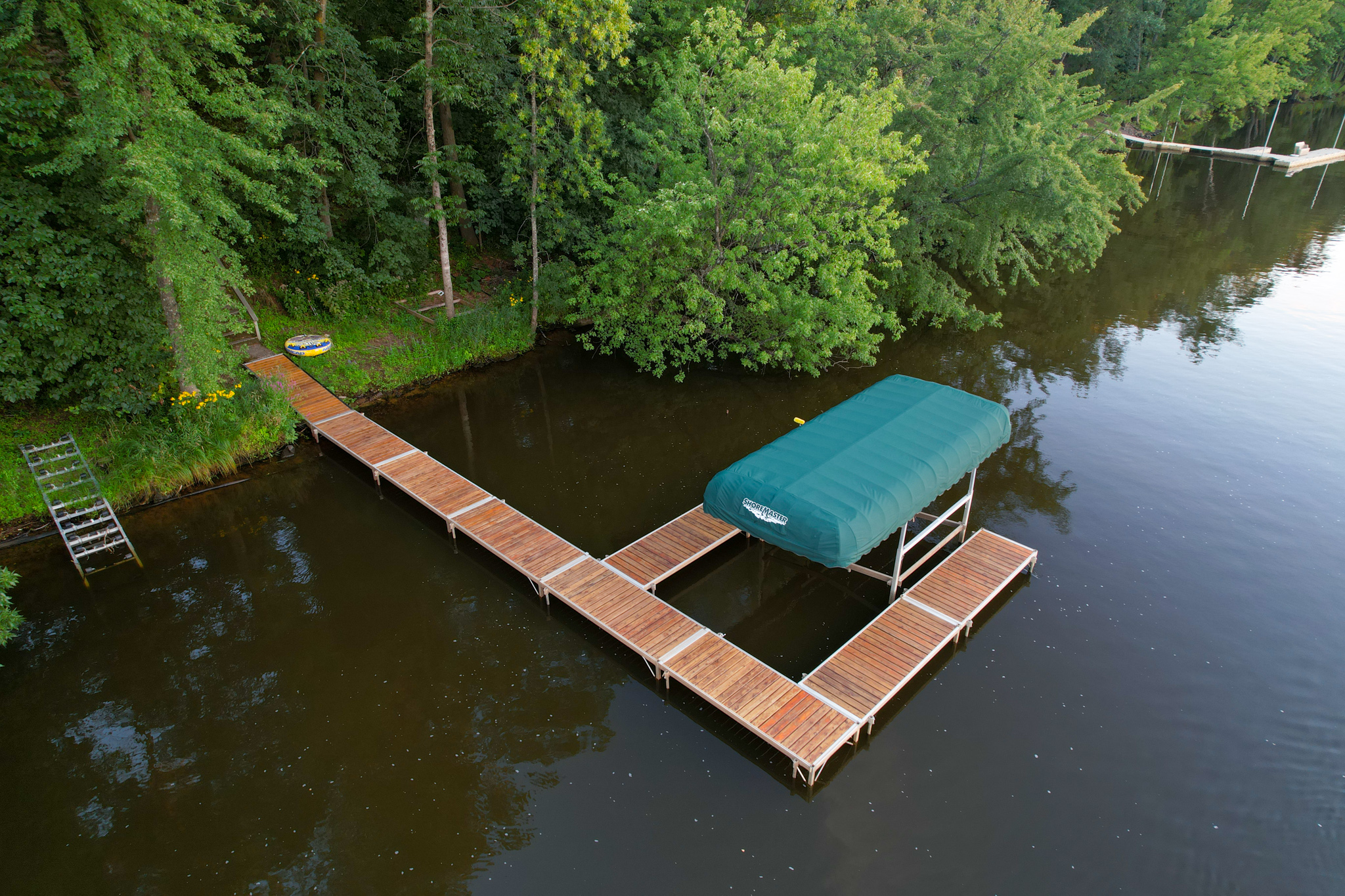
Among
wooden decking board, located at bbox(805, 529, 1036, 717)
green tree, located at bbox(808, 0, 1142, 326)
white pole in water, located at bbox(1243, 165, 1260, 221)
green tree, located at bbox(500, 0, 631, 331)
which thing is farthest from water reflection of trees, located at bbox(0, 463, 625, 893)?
white pole in water, located at bbox(1243, 165, 1260, 221)

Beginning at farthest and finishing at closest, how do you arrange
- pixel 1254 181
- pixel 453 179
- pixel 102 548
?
pixel 1254 181 → pixel 453 179 → pixel 102 548

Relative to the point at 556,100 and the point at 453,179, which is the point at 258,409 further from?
the point at 556,100

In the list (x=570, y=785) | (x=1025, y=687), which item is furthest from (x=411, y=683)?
(x=1025, y=687)

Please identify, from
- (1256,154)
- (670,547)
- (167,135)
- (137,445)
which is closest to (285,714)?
(670,547)

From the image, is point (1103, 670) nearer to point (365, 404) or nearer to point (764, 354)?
point (764, 354)

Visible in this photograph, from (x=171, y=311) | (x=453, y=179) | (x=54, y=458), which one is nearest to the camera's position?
(x=54, y=458)

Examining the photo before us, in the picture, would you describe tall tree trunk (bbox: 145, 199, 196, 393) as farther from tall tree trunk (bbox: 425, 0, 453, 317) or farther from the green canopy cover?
the green canopy cover
